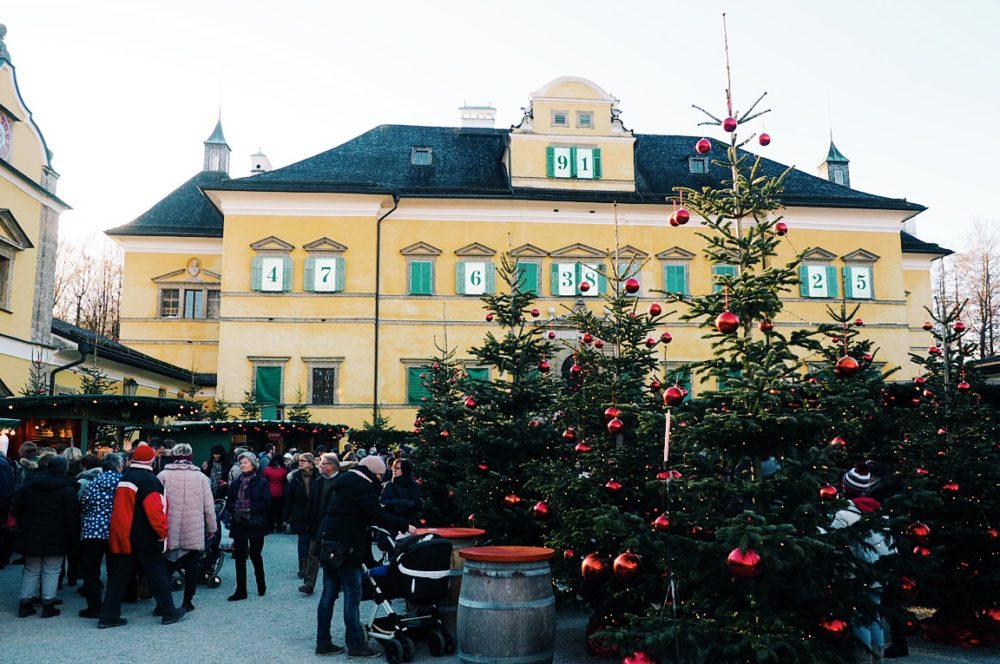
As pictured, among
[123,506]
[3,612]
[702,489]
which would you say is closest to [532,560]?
[702,489]

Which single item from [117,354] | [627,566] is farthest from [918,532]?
[117,354]

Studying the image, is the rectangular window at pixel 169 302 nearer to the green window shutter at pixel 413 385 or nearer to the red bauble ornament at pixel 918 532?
the green window shutter at pixel 413 385

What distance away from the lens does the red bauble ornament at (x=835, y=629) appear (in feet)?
20.0

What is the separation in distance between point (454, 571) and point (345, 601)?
1.24m

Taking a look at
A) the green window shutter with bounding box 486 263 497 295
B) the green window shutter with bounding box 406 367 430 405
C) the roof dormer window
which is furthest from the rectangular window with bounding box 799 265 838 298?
the roof dormer window

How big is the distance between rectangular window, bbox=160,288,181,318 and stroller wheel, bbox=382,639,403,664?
1329 inches

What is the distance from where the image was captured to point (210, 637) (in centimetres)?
901

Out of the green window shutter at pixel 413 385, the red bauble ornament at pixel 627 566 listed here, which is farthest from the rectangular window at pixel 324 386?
the red bauble ornament at pixel 627 566

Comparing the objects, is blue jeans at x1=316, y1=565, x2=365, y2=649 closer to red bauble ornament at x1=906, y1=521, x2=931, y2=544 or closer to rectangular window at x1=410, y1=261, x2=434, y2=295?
red bauble ornament at x1=906, y1=521, x2=931, y2=544

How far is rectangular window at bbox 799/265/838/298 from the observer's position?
36.8m

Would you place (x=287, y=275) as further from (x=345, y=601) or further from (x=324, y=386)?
(x=345, y=601)

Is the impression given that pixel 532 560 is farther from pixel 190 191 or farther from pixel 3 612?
pixel 190 191

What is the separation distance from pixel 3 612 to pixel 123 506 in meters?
2.45

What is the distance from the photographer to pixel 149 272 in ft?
127
